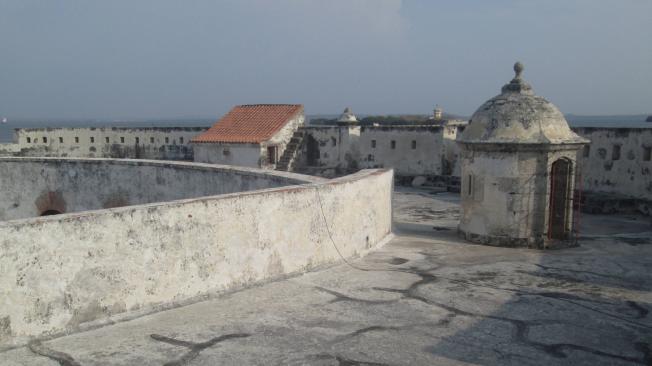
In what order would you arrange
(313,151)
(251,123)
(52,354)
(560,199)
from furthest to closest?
(251,123) → (313,151) → (560,199) → (52,354)

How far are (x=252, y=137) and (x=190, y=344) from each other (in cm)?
1802

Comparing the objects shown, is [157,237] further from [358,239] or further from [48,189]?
[48,189]

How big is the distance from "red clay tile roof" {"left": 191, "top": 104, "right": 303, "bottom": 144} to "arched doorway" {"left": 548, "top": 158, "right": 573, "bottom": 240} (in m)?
13.3

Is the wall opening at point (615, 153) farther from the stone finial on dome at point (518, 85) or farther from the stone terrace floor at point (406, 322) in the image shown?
the stone terrace floor at point (406, 322)

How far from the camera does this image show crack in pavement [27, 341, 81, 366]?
445cm

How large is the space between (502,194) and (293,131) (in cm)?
1453

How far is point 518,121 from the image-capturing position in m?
10.5

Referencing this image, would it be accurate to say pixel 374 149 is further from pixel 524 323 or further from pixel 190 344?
pixel 190 344

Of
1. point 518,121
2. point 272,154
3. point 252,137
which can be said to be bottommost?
point 272,154

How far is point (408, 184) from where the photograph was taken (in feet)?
68.6

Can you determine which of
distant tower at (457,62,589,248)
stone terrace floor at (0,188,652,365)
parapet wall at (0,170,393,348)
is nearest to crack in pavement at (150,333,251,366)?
stone terrace floor at (0,188,652,365)

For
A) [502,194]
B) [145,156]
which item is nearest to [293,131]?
[145,156]

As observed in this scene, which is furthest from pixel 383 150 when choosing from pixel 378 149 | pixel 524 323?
pixel 524 323

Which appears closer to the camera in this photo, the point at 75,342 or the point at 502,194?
the point at 75,342
